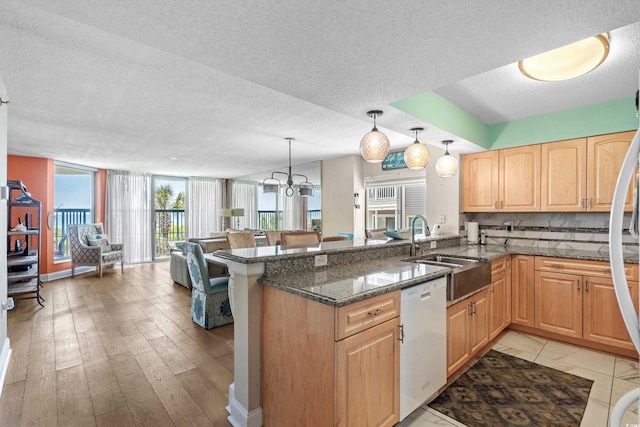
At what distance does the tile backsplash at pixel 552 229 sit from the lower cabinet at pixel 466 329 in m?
1.51

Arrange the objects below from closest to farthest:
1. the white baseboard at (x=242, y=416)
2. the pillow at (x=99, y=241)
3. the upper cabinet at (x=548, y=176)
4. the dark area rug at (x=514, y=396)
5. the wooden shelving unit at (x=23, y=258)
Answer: the white baseboard at (x=242, y=416)
the dark area rug at (x=514, y=396)
the upper cabinet at (x=548, y=176)
the wooden shelving unit at (x=23, y=258)
the pillow at (x=99, y=241)

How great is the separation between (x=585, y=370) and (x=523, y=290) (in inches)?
34.3

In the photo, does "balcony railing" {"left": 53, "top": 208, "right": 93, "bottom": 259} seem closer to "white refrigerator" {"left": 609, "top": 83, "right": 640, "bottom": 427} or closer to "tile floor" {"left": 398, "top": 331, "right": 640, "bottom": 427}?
"tile floor" {"left": 398, "top": 331, "right": 640, "bottom": 427}

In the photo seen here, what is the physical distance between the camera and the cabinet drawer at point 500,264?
2963mm

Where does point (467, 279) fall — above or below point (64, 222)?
below

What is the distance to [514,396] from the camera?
2.17 m

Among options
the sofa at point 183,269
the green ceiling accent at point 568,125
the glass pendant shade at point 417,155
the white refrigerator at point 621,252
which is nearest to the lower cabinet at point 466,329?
the glass pendant shade at point 417,155

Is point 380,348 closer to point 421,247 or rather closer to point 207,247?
point 421,247

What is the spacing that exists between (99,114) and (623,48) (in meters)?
4.68

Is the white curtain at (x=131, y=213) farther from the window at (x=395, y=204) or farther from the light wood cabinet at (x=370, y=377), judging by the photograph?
the light wood cabinet at (x=370, y=377)

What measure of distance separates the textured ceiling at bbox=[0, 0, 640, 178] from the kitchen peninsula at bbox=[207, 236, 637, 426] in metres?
1.18

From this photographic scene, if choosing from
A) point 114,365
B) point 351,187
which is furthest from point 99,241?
point 351,187

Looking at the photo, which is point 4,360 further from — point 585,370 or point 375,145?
point 585,370

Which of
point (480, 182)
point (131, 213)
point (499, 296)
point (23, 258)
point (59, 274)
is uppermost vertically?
point (480, 182)
